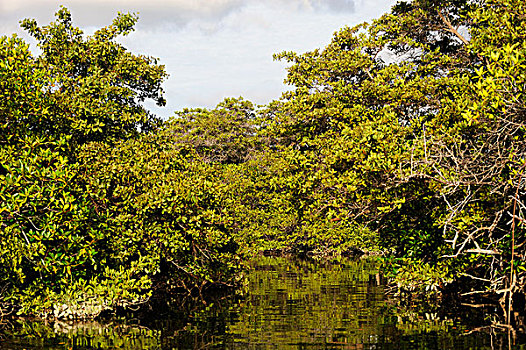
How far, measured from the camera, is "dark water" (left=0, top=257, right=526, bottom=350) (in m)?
14.1

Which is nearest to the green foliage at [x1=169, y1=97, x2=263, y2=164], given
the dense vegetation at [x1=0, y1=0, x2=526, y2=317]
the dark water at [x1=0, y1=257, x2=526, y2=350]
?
the dense vegetation at [x1=0, y1=0, x2=526, y2=317]

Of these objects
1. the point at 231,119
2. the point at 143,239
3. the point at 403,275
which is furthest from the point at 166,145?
the point at 231,119

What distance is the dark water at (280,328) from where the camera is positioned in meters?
14.1

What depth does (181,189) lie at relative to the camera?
66.7 feet

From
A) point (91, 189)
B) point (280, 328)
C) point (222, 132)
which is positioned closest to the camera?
point (280, 328)

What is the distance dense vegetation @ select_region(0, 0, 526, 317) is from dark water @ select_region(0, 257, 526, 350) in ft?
4.28

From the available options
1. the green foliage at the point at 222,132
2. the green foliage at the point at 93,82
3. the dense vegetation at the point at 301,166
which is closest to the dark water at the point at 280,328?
the dense vegetation at the point at 301,166

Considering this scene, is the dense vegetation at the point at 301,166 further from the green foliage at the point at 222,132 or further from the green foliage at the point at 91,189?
the green foliage at the point at 222,132

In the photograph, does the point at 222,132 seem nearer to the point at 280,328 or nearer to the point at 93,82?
the point at 93,82

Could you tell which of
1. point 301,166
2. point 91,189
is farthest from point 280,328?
point 301,166

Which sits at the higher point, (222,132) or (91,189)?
(222,132)

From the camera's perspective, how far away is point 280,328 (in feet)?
54.2

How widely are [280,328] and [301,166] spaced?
1077 centimetres

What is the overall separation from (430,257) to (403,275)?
1.38 m
